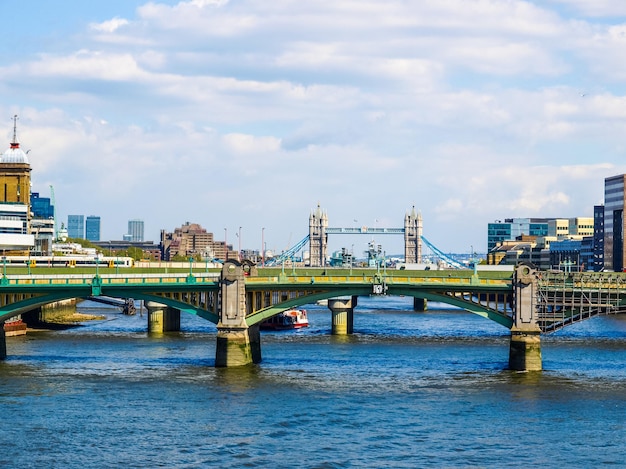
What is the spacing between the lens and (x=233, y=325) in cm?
9938

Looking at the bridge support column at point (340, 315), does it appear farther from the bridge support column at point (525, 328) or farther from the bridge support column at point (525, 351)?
the bridge support column at point (525, 351)

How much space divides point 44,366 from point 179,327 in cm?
4892

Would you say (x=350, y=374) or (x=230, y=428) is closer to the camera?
(x=230, y=428)

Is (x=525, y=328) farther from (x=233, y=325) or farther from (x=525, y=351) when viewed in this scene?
(x=233, y=325)

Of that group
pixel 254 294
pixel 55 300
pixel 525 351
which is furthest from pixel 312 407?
pixel 55 300

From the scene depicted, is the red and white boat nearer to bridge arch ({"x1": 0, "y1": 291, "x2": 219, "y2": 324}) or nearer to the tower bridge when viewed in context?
the tower bridge

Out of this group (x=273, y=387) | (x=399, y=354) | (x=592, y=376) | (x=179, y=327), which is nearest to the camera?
(x=273, y=387)

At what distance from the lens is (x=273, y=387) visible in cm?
8819

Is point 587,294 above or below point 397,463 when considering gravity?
above

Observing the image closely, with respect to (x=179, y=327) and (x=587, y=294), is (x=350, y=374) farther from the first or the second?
(x=179, y=327)

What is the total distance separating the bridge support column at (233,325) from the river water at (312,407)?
1995mm

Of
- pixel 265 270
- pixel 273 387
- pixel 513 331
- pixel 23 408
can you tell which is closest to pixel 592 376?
pixel 513 331

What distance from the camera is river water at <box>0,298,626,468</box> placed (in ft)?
215

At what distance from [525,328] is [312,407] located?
2528 centimetres
